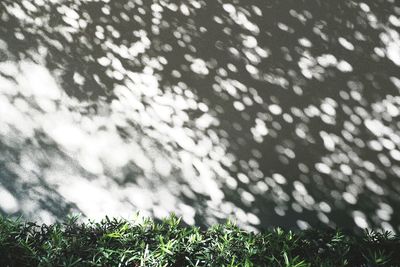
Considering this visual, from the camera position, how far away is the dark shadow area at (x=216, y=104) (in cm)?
441

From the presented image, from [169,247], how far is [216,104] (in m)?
2.00

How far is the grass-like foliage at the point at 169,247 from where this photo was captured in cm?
300

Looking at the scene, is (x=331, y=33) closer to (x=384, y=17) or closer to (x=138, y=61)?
(x=384, y=17)

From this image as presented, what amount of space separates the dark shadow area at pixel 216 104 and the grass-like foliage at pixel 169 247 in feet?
2.47

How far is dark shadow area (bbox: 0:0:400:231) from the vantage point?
4406 mm

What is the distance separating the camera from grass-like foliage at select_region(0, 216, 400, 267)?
3.00m

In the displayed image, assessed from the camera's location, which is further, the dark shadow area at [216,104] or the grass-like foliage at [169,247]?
the dark shadow area at [216,104]

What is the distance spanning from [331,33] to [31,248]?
3981mm

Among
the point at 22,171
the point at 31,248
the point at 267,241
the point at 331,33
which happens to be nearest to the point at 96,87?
the point at 22,171

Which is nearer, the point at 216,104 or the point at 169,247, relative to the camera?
the point at 169,247

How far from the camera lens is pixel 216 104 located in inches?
181

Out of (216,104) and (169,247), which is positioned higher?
(216,104)

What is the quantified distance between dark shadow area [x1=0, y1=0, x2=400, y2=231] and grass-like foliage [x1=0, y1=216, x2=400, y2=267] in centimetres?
75

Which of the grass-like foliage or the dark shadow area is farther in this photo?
the dark shadow area
